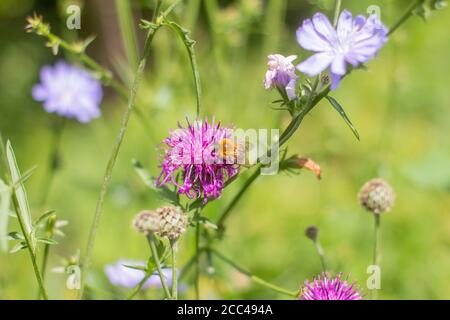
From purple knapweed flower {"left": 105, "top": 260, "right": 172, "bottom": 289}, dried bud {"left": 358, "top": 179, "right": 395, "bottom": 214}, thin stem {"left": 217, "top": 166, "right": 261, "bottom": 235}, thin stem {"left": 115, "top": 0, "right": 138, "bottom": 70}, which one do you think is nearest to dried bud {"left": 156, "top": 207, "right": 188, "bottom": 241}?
thin stem {"left": 217, "top": 166, "right": 261, "bottom": 235}

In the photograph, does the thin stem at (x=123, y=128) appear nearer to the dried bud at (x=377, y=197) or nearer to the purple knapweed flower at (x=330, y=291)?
the purple knapweed flower at (x=330, y=291)

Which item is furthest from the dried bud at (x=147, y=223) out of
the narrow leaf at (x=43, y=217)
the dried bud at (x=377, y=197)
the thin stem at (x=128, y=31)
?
the thin stem at (x=128, y=31)

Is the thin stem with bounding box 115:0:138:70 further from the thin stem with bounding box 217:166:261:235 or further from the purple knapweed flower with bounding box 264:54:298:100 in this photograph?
the purple knapweed flower with bounding box 264:54:298:100

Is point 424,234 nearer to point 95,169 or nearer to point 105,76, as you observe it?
point 105,76

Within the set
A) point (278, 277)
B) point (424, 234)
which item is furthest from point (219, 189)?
point (424, 234)

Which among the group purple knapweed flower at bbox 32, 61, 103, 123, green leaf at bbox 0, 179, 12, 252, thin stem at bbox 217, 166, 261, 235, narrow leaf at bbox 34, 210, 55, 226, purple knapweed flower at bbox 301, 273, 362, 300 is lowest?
purple knapweed flower at bbox 301, 273, 362, 300
